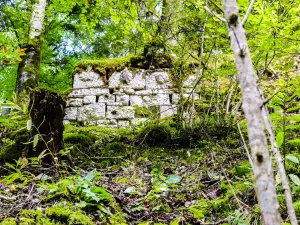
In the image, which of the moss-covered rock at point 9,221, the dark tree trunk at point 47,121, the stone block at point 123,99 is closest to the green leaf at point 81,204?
the moss-covered rock at point 9,221

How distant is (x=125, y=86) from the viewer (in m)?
5.26

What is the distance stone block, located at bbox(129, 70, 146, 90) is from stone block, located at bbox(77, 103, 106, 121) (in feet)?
1.97

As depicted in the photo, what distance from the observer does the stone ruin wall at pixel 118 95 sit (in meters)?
5.03

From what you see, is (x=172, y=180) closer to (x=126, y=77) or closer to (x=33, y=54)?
(x=126, y=77)

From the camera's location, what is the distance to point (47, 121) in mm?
2723

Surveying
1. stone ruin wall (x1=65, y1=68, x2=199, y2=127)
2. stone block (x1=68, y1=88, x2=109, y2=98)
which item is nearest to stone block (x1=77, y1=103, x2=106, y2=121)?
stone ruin wall (x1=65, y1=68, x2=199, y2=127)

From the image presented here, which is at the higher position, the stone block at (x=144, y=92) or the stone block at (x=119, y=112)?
the stone block at (x=144, y=92)

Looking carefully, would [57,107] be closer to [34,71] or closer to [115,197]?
[115,197]

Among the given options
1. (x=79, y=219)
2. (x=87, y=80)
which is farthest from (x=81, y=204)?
(x=87, y=80)

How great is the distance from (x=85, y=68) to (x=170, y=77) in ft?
4.97

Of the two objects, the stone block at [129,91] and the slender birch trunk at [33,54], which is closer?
the stone block at [129,91]

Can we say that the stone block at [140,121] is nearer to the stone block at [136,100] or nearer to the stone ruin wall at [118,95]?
the stone ruin wall at [118,95]

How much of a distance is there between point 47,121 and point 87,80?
2.77 m

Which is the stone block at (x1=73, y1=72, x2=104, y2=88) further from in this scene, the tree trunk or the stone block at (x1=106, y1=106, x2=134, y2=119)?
the tree trunk
